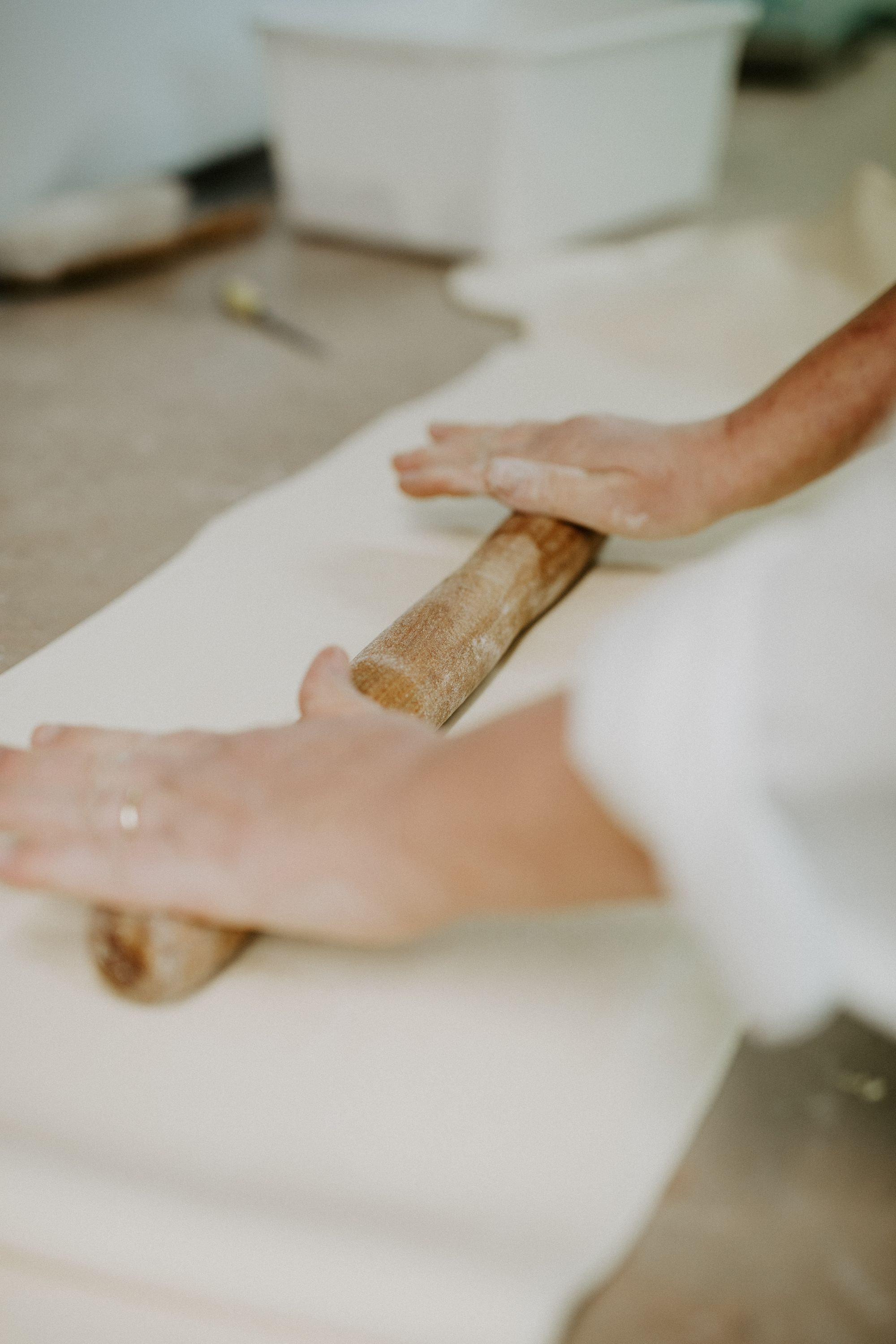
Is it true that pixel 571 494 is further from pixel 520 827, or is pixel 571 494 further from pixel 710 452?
pixel 520 827

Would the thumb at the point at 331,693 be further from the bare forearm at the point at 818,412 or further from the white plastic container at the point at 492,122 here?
the white plastic container at the point at 492,122

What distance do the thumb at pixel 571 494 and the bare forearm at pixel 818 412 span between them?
116 millimetres

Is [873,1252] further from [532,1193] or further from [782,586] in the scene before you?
[782,586]

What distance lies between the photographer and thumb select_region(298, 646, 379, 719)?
2.65 feet

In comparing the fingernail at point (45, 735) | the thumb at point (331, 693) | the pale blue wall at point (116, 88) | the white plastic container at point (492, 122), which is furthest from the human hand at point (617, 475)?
the pale blue wall at point (116, 88)

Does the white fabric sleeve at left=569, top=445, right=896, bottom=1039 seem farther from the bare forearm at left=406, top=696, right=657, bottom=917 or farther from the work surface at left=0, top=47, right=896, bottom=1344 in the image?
the work surface at left=0, top=47, right=896, bottom=1344

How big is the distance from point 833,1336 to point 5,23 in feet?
8.54

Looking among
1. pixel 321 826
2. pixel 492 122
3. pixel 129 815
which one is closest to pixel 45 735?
pixel 129 815

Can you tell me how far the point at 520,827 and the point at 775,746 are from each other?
155 mm

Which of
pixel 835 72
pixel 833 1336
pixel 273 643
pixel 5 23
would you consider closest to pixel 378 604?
pixel 273 643

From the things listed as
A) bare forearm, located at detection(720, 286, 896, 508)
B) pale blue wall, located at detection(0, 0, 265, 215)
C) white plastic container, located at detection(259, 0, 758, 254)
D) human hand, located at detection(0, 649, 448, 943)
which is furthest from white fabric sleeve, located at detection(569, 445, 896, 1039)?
pale blue wall, located at detection(0, 0, 265, 215)

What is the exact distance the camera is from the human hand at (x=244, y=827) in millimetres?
641

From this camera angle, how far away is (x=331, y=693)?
83 centimetres

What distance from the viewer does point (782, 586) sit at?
1.56 feet
